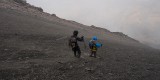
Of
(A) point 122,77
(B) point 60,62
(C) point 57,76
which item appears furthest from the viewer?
(B) point 60,62

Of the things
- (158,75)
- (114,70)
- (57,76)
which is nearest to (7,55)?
(57,76)

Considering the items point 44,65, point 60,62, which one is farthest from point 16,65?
point 60,62

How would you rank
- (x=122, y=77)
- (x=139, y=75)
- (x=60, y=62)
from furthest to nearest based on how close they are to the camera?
(x=60, y=62), (x=139, y=75), (x=122, y=77)

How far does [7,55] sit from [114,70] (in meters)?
6.92

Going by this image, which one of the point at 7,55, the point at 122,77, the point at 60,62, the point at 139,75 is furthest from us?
the point at 7,55

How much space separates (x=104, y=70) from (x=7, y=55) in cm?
642

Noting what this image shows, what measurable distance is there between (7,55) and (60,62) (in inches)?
146

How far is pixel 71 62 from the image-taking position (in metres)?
15.3

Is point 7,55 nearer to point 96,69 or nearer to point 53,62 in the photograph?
point 53,62

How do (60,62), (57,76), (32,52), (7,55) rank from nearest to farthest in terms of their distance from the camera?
1. (57,76)
2. (60,62)
3. (7,55)
4. (32,52)

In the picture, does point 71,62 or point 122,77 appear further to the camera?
point 71,62

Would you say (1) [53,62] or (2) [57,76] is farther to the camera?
(1) [53,62]

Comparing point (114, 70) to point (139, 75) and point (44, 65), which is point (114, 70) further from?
point (44, 65)

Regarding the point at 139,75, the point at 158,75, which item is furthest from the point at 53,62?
the point at 158,75
